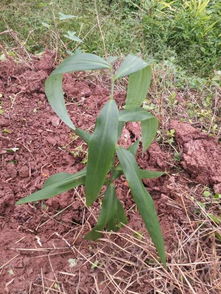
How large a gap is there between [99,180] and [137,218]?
1.70ft

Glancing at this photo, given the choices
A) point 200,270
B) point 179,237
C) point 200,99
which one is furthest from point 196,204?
point 200,99

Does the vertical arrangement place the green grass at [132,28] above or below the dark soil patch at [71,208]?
above

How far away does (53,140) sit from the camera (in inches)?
70.8

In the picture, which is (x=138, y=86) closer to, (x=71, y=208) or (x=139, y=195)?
(x=139, y=195)

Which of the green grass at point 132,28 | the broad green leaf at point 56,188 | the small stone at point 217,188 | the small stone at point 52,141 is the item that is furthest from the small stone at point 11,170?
the green grass at point 132,28

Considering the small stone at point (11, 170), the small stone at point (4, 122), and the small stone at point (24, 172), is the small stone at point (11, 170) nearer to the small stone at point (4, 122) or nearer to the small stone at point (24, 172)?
the small stone at point (24, 172)

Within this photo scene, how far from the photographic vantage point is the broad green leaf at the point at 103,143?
1.02 metres

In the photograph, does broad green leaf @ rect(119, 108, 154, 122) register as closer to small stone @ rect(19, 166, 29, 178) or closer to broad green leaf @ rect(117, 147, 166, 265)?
broad green leaf @ rect(117, 147, 166, 265)

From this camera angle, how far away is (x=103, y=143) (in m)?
1.02

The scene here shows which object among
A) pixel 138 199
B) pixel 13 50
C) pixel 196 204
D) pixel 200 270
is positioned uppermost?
pixel 13 50

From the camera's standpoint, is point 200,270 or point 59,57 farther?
point 59,57

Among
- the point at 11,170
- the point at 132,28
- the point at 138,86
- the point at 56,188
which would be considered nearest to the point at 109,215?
the point at 56,188

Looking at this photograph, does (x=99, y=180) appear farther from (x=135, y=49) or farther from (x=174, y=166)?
(x=135, y=49)

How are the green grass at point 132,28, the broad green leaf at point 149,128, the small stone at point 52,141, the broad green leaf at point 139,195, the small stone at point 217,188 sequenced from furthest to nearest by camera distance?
the green grass at point 132,28 → the small stone at point 52,141 → the small stone at point 217,188 → the broad green leaf at point 149,128 → the broad green leaf at point 139,195
